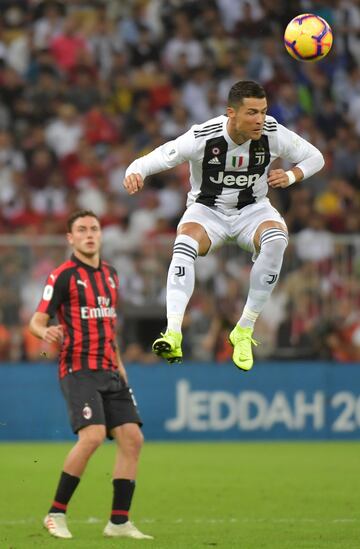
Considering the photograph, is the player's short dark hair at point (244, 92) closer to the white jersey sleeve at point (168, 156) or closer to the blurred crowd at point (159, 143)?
the white jersey sleeve at point (168, 156)

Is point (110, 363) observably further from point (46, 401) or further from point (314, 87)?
point (314, 87)

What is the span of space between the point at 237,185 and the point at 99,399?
190 centimetres

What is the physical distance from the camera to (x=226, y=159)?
9344mm

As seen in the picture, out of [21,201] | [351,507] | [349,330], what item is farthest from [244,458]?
[21,201]

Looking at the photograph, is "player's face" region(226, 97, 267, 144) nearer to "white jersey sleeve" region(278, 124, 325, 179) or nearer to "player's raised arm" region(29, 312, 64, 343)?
"white jersey sleeve" region(278, 124, 325, 179)

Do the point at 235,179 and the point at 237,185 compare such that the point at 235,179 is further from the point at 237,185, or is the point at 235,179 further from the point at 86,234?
the point at 86,234

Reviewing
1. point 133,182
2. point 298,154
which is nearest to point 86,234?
point 133,182

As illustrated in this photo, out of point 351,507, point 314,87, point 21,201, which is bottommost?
point 351,507

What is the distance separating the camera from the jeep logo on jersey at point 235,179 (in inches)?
372

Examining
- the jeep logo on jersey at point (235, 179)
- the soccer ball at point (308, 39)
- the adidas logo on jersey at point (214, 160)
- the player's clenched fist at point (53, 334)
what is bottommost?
the player's clenched fist at point (53, 334)

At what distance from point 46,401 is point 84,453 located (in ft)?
23.5

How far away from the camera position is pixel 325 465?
1459 cm

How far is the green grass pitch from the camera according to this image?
971 cm

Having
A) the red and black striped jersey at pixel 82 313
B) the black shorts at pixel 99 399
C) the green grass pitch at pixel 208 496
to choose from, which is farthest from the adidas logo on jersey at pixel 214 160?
the green grass pitch at pixel 208 496
